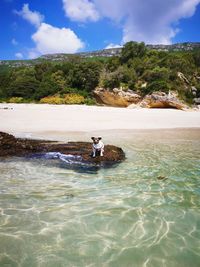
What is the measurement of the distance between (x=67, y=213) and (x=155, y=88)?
2723 cm

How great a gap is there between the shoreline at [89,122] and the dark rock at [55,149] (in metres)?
3.70

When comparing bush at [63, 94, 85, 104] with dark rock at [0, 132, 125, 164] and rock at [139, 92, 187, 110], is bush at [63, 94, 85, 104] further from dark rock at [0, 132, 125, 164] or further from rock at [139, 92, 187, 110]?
dark rock at [0, 132, 125, 164]

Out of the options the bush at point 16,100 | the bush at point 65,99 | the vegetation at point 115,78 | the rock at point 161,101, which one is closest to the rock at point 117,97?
the vegetation at point 115,78

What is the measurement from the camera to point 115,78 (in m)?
35.0

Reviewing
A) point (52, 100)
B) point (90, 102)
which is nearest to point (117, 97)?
point (90, 102)

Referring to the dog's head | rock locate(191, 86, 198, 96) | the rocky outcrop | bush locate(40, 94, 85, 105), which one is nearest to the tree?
the rocky outcrop

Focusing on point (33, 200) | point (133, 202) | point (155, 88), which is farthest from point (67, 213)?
point (155, 88)

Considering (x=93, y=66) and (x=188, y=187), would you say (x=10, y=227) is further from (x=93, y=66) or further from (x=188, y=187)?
(x=93, y=66)

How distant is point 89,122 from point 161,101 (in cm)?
1141

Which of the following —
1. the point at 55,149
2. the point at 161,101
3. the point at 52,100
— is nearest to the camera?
the point at 55,149

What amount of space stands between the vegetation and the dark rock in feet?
68.8

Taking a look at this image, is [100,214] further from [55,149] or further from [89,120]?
[89,120]

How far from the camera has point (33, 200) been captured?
6.91m

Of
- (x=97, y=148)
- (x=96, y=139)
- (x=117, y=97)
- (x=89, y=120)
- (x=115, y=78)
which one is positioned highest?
(x=115, y=78)
